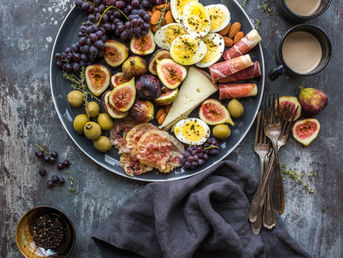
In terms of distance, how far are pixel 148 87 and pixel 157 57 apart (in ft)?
0.82

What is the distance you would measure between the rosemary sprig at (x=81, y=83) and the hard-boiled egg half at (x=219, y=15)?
1.00 metres

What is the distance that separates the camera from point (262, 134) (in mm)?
2266

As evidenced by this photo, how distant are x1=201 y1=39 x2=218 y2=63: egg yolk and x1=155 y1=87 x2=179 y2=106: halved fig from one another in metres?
0.33

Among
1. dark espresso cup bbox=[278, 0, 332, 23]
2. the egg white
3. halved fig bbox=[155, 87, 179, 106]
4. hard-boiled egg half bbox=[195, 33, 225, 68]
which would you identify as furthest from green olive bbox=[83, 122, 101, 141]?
dark espresso cup bbox=[278, 0, 332, 23]

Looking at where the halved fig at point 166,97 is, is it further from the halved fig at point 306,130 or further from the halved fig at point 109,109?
the halved fig at point 306,130

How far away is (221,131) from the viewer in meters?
2.19

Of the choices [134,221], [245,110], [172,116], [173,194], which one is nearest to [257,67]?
[245,110]

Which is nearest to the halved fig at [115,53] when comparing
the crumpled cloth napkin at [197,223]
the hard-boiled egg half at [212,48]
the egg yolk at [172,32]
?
the egg yolk at [172,32]

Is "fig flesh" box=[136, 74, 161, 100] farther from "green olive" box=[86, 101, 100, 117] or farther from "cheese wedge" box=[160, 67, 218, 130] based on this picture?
"green olive" box=[86, 101, 100, 117]

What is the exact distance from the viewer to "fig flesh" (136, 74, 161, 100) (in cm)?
211

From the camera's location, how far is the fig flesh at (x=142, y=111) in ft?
7.04

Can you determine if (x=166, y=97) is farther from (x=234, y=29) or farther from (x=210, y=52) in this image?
(x=234, y=29)

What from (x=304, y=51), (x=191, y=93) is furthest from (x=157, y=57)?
(x=304, y=51)

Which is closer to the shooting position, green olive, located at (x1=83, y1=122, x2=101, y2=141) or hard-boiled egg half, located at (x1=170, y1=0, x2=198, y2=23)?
green olive, located at (x1=83, y1=122, x2=101, y2=141)
